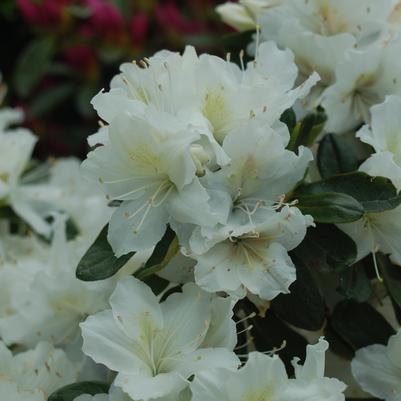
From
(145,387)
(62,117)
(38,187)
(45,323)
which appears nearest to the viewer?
(145,387)

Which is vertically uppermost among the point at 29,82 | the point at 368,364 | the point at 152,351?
the point at 152,351

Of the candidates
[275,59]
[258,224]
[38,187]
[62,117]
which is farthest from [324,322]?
[62,117]

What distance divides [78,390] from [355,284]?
348mm

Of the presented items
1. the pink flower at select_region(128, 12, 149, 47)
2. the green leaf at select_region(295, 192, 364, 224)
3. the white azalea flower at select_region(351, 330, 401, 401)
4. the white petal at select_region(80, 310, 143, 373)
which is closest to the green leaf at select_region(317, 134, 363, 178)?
the green leaf at select_region(295, 192, 364, 224)

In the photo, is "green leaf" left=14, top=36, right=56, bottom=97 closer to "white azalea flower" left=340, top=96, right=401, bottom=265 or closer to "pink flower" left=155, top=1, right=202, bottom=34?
"pink flower" left=155, top=1, right=202, bottom=34

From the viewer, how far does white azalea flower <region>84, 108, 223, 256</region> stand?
102 centimetres

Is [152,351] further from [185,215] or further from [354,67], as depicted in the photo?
[354,67]

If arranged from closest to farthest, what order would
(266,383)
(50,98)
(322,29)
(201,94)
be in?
(266,383), (201,94), (322,29), (50,98)

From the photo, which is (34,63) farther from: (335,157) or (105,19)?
(335,157)

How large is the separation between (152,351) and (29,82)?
171 cm

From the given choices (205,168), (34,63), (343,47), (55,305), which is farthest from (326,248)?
(34,63)

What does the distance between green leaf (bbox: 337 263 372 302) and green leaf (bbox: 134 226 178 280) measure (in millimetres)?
203

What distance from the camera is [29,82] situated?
2648mm

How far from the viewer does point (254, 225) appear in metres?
1.04
